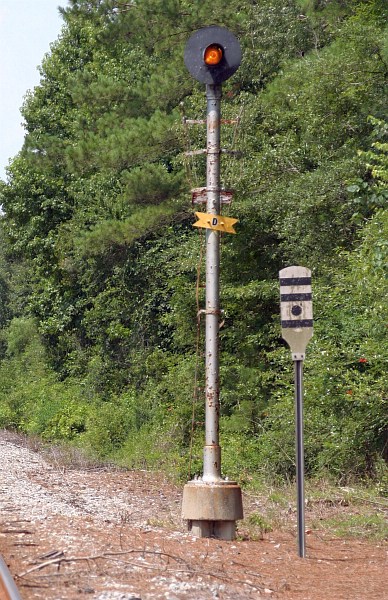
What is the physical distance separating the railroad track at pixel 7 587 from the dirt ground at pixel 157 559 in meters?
0.15

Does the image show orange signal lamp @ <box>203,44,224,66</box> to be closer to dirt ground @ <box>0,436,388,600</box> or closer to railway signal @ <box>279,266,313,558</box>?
railway signal @ <box>279,266,313,558</box>

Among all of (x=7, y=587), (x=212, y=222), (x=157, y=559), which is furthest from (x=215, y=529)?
(x=7, y=587)

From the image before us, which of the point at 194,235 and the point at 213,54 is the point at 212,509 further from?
the point at 194,235

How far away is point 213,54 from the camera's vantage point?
10742mm

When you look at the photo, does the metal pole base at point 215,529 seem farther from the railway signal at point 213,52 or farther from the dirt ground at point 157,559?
the railway signal at point 213,52

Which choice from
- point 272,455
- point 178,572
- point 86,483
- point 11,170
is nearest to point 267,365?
point 272,455

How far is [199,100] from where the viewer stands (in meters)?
25.1

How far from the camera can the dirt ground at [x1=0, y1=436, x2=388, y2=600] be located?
291 inches

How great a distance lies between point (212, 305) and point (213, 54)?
Answer: 271cm

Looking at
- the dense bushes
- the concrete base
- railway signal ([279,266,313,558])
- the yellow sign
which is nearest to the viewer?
railway signal ([279,266,313,558])

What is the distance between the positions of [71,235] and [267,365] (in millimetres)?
13736

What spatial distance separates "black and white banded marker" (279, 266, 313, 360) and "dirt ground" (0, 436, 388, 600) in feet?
6.62

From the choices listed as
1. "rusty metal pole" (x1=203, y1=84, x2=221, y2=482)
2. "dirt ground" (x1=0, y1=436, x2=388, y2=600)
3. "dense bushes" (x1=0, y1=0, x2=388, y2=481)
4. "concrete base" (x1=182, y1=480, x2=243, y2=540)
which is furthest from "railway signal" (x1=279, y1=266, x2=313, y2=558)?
"dense bushes" (x1=0, y1=0, x2=388, y2=481)

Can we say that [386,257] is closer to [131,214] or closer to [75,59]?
[131,214]
